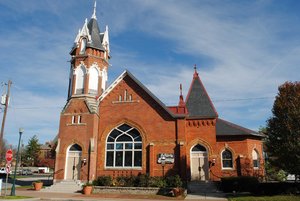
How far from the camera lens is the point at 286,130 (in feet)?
60.6

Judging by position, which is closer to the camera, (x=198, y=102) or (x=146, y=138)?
(x=146, y=138)

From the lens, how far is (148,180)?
23.3 metres

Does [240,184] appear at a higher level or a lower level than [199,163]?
lower

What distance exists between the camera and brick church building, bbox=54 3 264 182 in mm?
25938

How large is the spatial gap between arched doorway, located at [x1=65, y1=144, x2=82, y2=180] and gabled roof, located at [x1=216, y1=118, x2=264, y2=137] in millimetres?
14004

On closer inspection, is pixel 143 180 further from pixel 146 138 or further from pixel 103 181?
pixel 146 138

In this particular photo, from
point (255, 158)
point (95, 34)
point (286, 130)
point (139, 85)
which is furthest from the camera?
point (95, 34)

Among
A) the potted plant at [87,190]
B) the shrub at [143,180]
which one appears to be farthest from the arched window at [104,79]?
the potted plant at [87,190]

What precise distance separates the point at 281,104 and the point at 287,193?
6315 millimetres

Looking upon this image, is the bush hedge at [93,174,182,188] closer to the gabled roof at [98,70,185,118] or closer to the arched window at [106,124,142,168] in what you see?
the arched window at [106,124,142,168]

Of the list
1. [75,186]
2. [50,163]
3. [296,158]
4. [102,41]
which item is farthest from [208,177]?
[50,163]

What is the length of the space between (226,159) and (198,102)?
20.4 feet

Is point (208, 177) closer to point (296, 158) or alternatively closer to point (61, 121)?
point (296, 158)

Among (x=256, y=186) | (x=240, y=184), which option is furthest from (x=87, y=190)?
(x=256, y=186)
